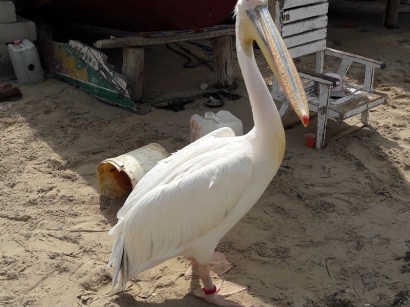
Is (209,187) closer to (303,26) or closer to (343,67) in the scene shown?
(303,26)

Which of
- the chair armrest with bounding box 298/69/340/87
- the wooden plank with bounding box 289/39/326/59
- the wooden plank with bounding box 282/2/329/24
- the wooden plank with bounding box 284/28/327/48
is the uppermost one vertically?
the wooden plank with bounding box 282/2/329/24

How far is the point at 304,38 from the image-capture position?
15.0ft

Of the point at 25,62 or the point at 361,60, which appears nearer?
the point at 361,60

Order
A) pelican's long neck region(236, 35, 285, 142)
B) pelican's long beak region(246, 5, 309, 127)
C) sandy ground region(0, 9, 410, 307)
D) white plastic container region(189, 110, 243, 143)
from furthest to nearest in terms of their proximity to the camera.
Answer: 1. white plastic container region(189, 110, 243, 143)
2. sandy ground region(0, 9, 410, 307)
3. pelican's long neck region(236, 35, 285, 142)
4. pelican's long beak region(246, 5, 309, 127)

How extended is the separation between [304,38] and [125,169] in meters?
2.30

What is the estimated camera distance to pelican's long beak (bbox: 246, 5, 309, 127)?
230 cm

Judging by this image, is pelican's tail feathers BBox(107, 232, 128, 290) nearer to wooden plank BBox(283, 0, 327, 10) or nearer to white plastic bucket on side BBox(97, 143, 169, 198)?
white plastic bucket on side BBox(97, 143, 169, 198)

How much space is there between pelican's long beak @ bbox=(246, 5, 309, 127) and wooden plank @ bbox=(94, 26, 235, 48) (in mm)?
2472

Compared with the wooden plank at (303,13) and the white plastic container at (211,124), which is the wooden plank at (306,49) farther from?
the white plastic container at (211,124)

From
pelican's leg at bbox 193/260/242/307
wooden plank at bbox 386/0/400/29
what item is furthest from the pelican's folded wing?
wooden plank at bbox 386/0/400/29

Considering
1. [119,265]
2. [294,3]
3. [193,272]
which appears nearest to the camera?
[119,265]

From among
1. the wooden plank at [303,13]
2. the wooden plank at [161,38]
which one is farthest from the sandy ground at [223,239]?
the wooden plank at [303,13]

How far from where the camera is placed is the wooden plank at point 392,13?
285 inches

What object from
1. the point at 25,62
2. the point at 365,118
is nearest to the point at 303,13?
the point at 365,118
